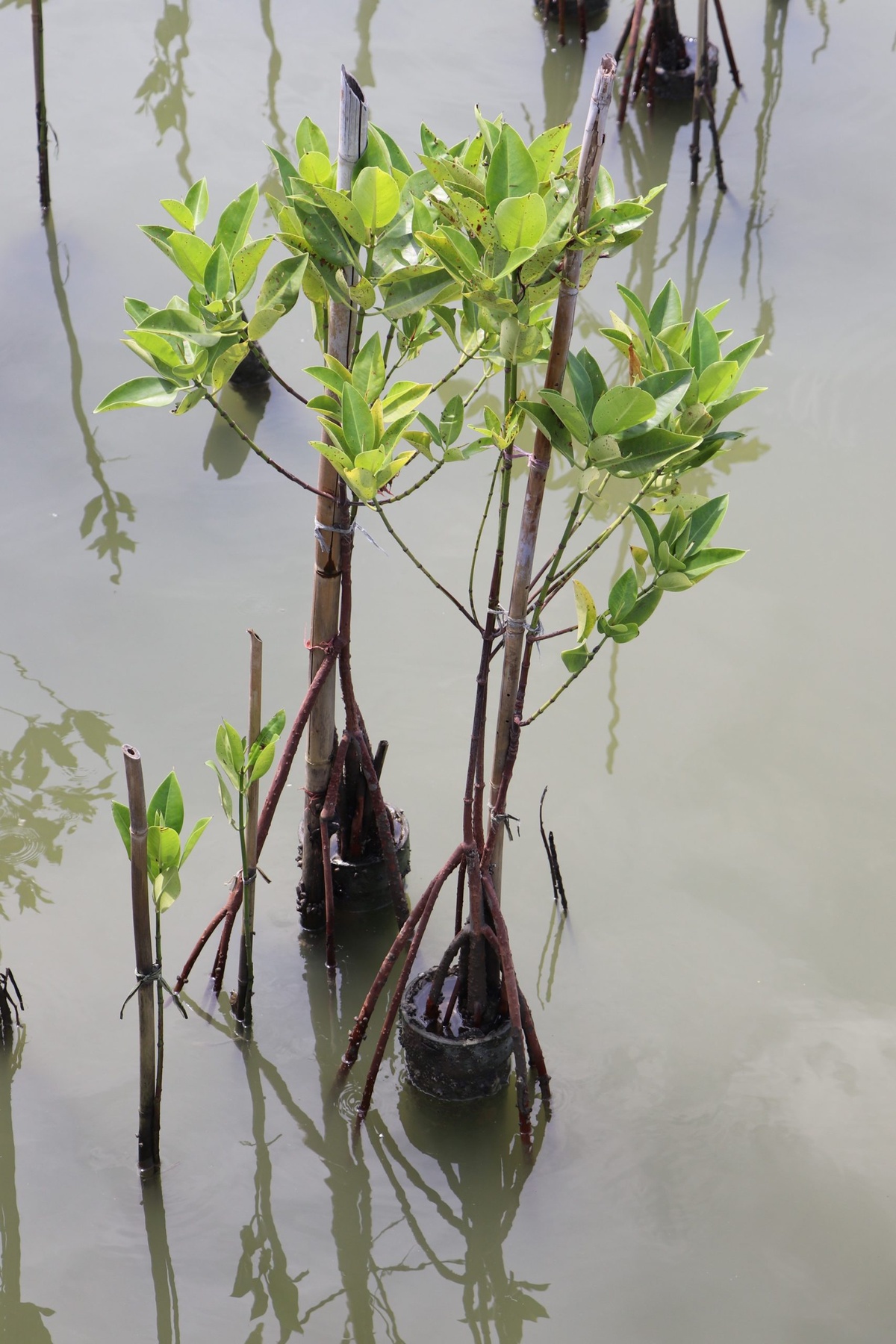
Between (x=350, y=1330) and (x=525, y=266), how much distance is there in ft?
5.94

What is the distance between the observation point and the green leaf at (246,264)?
68.8 inches

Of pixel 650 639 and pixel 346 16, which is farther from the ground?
pixel 346 16

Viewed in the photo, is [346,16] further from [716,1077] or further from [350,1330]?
[350,1330]

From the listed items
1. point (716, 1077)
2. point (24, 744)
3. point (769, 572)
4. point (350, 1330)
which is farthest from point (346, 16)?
point (350, 1330)

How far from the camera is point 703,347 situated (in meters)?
1.79

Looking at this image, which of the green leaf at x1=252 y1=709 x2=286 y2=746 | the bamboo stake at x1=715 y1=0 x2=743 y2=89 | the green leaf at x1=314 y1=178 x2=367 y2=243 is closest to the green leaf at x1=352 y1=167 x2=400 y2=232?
the green leaf at x1=314 y1=178 x2=367 y2=243

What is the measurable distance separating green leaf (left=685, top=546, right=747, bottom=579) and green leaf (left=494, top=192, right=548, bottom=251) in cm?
55

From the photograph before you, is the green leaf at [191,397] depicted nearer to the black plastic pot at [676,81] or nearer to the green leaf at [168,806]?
the green leaf at [168,806]

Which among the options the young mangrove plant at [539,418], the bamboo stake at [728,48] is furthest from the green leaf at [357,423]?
the bamboo stake at [728,48]

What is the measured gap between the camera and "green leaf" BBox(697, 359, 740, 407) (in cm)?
176

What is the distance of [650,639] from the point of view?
3566 mm

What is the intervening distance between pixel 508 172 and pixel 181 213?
565mm

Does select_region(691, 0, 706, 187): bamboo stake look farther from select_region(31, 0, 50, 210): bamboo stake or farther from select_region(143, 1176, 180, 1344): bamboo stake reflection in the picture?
select_region(143, 1176, 180, 1344): bamboo stake reflection

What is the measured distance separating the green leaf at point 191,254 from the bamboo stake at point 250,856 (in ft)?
1.87
